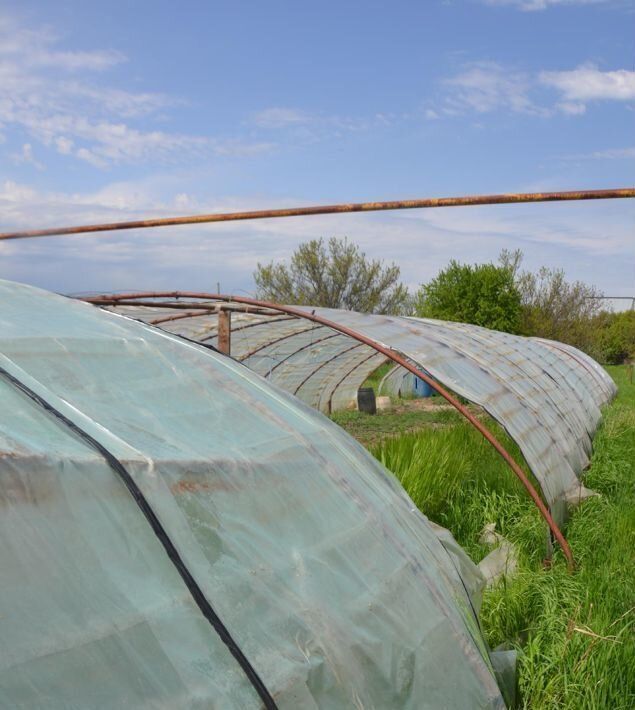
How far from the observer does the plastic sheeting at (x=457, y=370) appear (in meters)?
5.42

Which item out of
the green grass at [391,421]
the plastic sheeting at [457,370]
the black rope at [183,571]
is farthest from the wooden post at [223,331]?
the green grass at [391,421]

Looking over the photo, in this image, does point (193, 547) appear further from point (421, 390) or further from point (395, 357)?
point (421, 390)

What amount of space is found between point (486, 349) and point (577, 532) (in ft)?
8.62

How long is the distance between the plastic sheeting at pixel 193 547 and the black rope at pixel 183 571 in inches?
0.5

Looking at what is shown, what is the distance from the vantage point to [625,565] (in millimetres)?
4238

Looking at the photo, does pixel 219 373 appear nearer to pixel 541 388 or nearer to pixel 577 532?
pixel 577 532

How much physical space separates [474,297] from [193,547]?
776 inches

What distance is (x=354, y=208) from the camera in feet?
14.7

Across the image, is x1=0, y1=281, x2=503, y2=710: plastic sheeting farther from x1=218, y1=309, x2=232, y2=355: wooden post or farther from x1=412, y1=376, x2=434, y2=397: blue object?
x1=412, y1=376, x2=434, y2=397: blue object

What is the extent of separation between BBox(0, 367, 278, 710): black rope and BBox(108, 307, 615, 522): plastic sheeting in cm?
357

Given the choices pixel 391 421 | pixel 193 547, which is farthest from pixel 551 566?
pixel 391 421

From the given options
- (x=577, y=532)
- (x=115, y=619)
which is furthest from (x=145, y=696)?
(x=577, y=532)

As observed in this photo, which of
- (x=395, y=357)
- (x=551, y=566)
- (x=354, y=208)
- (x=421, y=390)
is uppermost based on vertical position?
(x=354, y=208)

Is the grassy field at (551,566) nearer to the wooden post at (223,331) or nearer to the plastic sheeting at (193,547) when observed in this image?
the plastic sheeting at (193,547)
